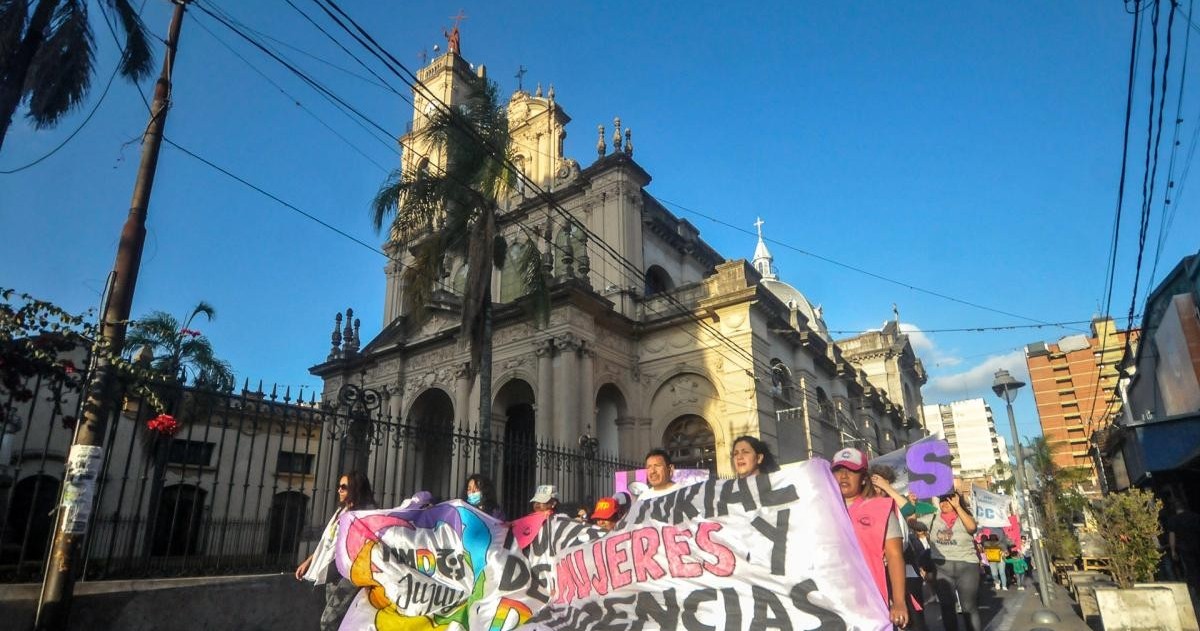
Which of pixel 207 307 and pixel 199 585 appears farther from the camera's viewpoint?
pixel 207 307

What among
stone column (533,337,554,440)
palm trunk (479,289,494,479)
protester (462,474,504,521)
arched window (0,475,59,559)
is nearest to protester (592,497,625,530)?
protester (462,474,504,521)

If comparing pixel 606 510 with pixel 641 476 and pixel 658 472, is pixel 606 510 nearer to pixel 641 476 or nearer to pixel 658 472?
pixel 658 472

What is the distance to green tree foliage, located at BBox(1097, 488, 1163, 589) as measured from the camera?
8.01m

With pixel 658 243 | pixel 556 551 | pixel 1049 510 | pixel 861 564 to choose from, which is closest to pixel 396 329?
pixel 658 243

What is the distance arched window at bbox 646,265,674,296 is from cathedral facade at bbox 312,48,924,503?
0.07 m

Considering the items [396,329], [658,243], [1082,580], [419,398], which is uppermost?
[658,243]

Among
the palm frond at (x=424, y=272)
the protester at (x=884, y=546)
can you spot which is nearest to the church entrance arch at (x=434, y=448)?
the palm frond at (x=424, y=272)

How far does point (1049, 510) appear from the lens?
2728 cm

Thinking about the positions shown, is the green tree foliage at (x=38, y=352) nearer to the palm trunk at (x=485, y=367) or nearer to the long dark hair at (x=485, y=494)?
the long dark hair at (x=485, y=494)

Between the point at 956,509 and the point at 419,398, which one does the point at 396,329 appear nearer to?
the point at 419,398

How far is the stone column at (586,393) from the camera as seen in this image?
64.6 ft

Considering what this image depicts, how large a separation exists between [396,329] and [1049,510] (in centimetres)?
2746

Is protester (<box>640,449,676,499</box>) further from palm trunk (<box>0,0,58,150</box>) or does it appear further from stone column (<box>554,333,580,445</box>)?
stone column (<box>554,333,580,445</box>)

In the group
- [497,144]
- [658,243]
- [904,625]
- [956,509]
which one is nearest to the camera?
[904,625]
